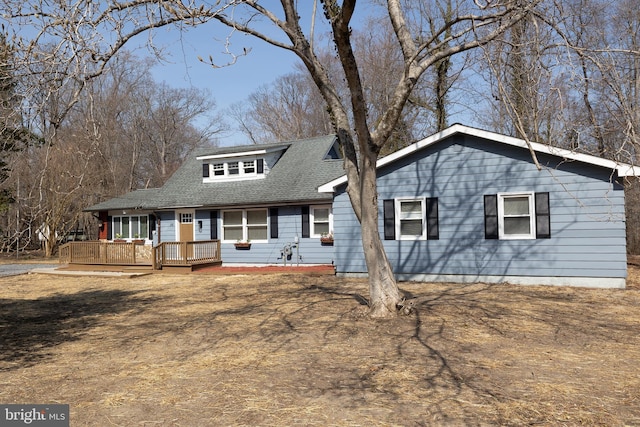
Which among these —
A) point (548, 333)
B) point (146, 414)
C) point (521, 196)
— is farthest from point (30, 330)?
point (521, 196)

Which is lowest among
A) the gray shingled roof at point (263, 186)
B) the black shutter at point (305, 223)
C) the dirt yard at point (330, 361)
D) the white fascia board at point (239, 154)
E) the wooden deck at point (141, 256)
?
the dirt yard at point (330, 361)

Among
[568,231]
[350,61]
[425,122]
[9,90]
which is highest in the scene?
[425,122]

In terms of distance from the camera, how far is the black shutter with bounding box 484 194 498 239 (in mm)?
11993

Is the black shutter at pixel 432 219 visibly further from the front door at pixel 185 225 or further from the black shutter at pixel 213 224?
the front door at pixel 185 225

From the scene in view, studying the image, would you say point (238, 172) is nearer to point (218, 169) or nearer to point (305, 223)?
point (218, 169)

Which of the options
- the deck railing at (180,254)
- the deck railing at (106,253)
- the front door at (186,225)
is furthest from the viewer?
the front door at (186,225)

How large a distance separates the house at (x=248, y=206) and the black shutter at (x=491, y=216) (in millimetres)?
5826

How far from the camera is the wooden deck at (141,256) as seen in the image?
1709 cm

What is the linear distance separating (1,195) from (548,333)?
11.6 m

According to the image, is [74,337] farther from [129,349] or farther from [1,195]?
[1,195]

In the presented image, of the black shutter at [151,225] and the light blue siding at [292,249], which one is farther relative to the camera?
the black shutter at [151,225]

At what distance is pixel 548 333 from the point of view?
678 centimetres

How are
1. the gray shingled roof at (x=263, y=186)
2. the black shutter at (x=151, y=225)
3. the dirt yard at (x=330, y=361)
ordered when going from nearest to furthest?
the dirt yard at (x=330, y=361) → the gray shingled roof at (x=263, y=186) → the black shutter at (x=151, y=225)

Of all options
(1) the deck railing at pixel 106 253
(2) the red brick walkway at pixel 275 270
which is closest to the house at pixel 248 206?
(2) the red brick walkway at pixel 275 270
